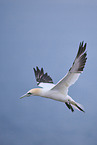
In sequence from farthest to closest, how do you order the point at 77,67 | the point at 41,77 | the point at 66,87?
the point at 41,77 < the point at 66,87 < the point at 77,67

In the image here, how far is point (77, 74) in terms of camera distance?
15.0 meters

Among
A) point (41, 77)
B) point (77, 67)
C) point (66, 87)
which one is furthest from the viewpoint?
point (41, 77)

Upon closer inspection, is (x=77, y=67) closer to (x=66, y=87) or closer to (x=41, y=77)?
(x=66, y=87)

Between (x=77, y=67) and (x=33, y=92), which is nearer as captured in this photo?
(x=77, y=67)

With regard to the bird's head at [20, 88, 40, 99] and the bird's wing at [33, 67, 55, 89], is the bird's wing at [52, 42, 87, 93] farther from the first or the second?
the bird's wing at [33, 67, 55, 89]

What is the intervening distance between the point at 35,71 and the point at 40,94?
325 cm

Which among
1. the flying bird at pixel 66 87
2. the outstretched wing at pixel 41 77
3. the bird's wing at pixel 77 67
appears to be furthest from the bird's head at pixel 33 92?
the outstretched wing at pixel 41 77

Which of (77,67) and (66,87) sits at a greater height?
(77,67)

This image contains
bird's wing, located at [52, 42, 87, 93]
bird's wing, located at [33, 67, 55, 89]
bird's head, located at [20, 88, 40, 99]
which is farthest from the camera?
bird's wing, located at [33, 67, 55, 89]

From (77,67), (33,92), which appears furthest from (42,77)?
(77,67)

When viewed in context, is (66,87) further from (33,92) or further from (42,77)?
(42,77)

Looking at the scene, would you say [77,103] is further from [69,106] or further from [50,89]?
[50,89]

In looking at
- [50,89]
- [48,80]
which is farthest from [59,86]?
[48,80]

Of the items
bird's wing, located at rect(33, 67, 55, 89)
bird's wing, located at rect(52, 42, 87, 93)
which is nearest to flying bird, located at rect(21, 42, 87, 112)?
bird's wing, located at rect(52, 42, 87, 93)
